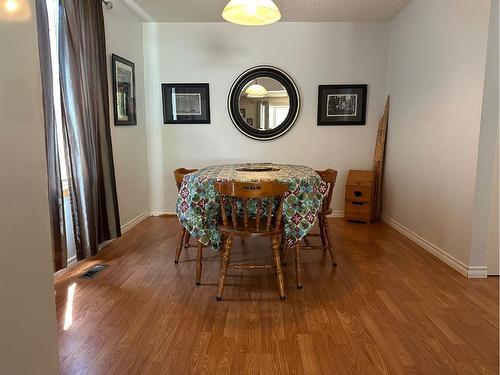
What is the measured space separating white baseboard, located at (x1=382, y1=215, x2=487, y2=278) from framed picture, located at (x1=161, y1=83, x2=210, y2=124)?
263 centimetres

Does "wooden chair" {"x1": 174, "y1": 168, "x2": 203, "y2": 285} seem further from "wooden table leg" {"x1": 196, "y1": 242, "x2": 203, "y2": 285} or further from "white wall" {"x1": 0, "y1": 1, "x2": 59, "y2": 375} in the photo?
"white wall" {"x1": 0, "y1": 1, "x2": 59, "y2": 375}

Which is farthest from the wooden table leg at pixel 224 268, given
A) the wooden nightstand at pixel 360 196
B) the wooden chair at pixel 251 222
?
the wooden nightstand at pixel 360 196

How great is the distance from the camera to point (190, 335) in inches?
71.1

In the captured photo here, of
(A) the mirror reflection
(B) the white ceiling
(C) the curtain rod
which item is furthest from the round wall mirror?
(C) the curtain rod

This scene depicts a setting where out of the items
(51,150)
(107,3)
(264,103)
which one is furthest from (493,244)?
(107,3)

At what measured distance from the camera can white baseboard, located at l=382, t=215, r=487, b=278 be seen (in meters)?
2.55

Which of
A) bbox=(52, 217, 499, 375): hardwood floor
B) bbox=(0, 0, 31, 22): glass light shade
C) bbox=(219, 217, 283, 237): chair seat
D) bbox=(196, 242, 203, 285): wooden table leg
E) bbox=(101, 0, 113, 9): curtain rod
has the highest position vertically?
bbox=(101, 0, 113, 9): curtain rod

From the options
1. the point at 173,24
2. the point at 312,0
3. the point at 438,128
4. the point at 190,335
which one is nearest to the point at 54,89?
the point at 190,335

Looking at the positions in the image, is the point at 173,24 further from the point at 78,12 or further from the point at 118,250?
the point at 118,250

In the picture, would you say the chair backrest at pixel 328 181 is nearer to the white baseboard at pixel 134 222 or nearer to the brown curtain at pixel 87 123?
the brown curtain at pixel 87 123

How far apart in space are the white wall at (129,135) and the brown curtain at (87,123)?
1.17ft

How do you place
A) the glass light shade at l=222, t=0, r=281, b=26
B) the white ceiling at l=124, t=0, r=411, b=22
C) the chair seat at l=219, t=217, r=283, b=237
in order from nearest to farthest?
the chair seat at l=219, t=217, r=283, b=237, the glass light shade at l=222, t=0, r=281, b=26, the white ceiling at l=124, t=0, r=411, b=22

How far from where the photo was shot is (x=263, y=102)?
4340 millimetres

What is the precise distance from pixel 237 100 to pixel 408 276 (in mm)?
2845
